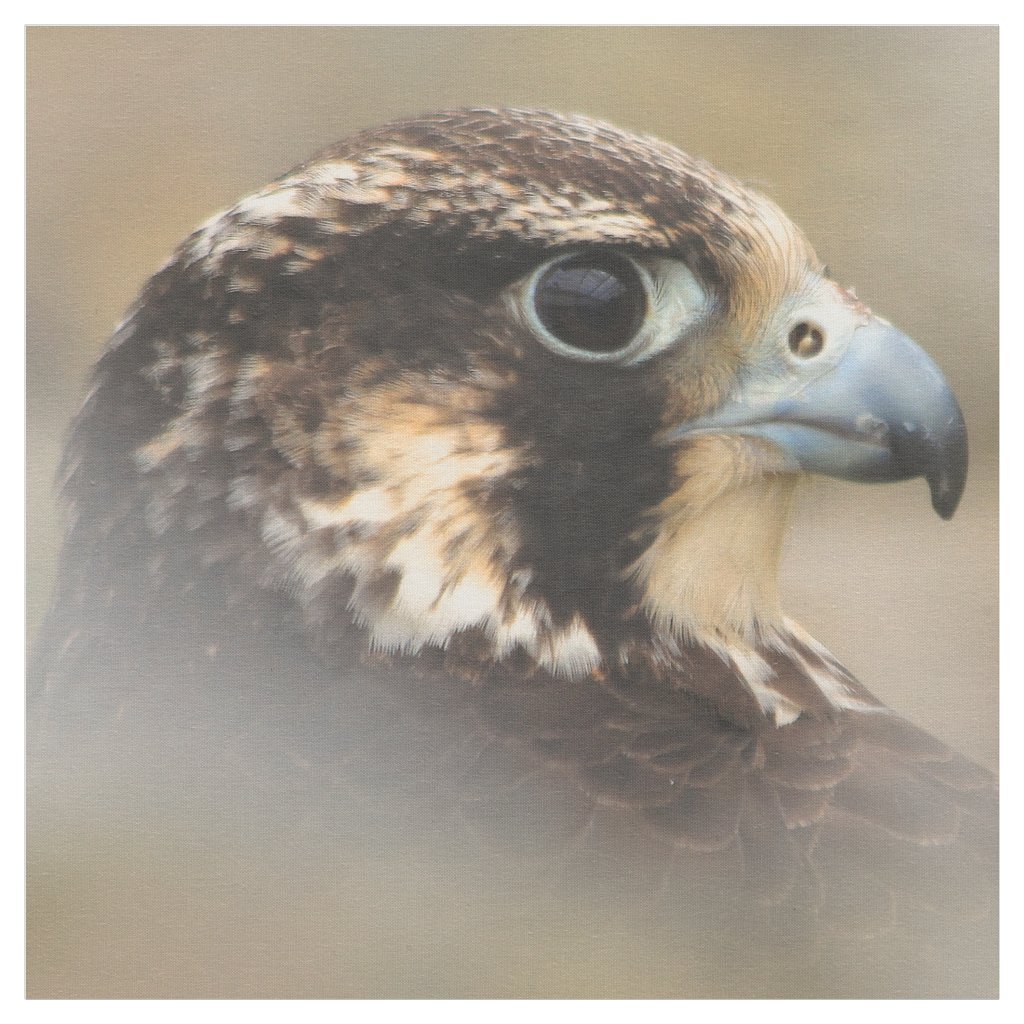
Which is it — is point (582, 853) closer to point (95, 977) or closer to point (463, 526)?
point (463, 526)

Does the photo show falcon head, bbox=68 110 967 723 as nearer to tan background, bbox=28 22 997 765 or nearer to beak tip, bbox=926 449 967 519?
beak tip, bbox=926 449 967 519

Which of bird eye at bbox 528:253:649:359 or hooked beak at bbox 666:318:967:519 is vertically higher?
bird eye at bbox 528:253:649:359

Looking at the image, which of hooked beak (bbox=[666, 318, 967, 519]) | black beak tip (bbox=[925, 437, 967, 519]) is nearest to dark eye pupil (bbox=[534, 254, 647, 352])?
hooked beak (bbox=[666, 318, 967, 519])

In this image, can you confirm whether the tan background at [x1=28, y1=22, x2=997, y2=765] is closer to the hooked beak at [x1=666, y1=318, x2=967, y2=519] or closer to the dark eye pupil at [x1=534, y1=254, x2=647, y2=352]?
the hooked beak at [x1=666, y1=318, x2=967, y2=519]

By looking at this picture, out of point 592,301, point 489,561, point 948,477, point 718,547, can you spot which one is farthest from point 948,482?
point 489,561

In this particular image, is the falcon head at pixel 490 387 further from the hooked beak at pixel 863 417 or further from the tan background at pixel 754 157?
the tan background at pixel 754 157

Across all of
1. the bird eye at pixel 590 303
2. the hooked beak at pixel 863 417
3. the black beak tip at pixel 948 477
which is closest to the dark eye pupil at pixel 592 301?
the bird eye at pixel 590 303

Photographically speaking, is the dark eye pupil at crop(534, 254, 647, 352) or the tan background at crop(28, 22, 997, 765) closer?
the dark eye pupil at crop(534, 254, 647, 352)
